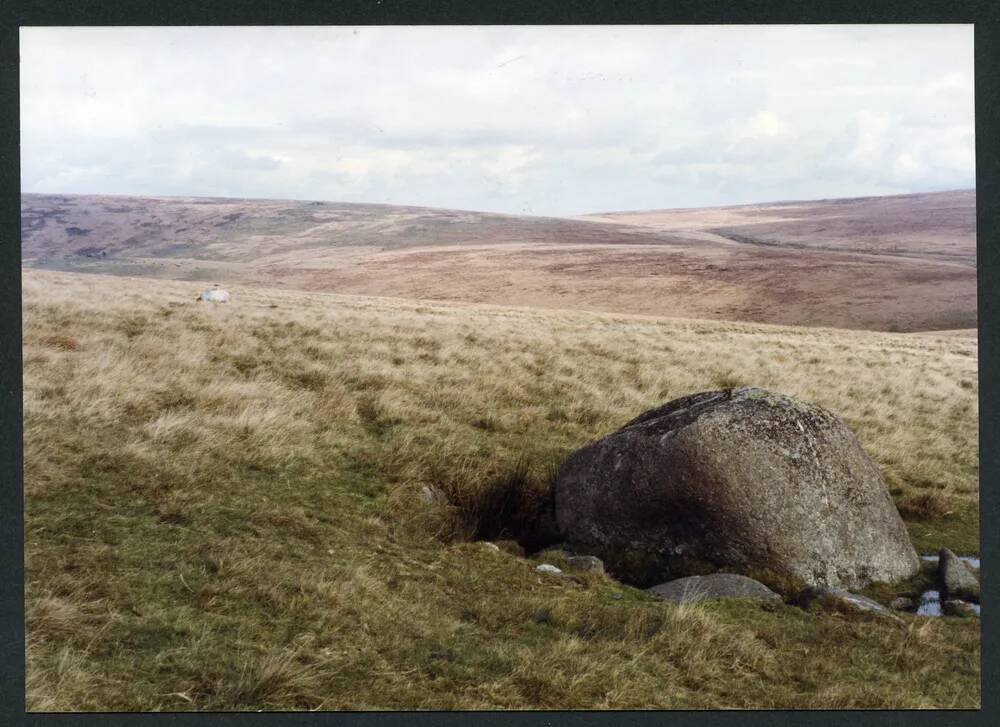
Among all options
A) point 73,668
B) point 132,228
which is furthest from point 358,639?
point 132,228

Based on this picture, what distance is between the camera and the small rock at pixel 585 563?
632cm

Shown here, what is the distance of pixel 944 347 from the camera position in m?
23.2

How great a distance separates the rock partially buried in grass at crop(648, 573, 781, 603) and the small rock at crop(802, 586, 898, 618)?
29 centimetres

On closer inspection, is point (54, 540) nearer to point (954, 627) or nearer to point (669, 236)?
point (954, 627)

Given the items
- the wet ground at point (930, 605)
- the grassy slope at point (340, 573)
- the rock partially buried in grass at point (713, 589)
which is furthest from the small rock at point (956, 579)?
the rock partially buried in grass at point (713, 589)

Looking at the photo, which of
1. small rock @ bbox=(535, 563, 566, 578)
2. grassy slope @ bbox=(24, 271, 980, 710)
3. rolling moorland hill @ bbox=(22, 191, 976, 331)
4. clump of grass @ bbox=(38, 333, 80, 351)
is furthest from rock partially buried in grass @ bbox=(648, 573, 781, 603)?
rolling moorland hill @ bbox=(22, 191, 976, 331)

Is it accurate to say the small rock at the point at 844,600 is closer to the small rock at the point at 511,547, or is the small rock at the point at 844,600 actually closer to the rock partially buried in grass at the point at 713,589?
the rock partially buried in grass at the point at 713,589

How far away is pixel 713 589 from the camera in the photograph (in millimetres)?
6023

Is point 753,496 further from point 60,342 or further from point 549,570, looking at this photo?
point 60,342

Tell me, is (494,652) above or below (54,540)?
below

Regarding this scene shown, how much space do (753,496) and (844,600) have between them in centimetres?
106

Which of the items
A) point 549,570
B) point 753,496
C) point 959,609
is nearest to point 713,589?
point 753,496

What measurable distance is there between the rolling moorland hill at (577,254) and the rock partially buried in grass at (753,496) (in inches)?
1088

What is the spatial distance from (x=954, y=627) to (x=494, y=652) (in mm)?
3757
